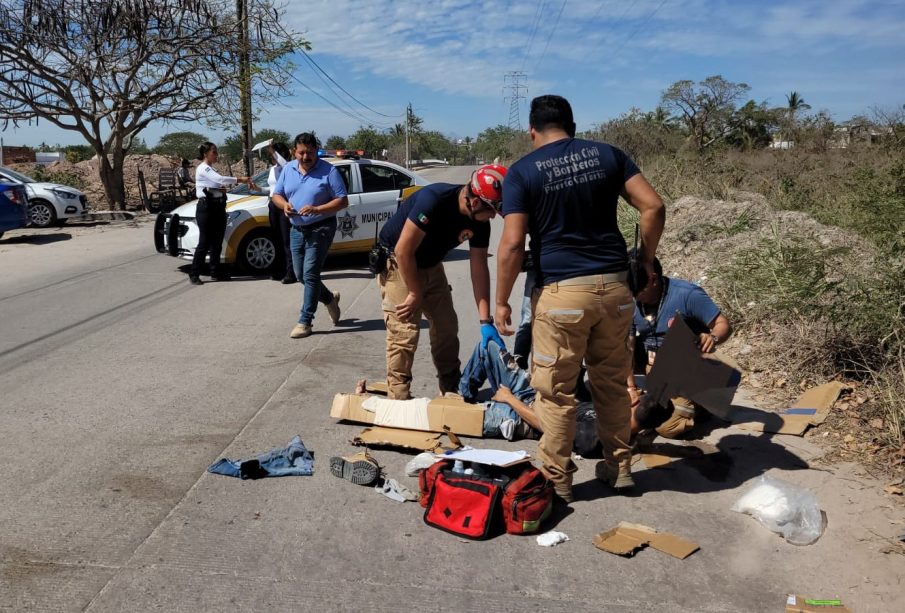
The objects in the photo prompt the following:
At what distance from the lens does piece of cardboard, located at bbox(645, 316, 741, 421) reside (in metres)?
4.25

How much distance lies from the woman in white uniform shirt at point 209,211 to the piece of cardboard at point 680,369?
754cm

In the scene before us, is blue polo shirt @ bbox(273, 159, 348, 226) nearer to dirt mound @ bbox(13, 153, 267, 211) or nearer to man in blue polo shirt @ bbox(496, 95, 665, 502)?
man in blue polo shirt @ bbox(496, 95, 665, 502)

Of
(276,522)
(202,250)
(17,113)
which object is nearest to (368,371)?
(276,522)

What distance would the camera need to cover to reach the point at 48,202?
688 inches

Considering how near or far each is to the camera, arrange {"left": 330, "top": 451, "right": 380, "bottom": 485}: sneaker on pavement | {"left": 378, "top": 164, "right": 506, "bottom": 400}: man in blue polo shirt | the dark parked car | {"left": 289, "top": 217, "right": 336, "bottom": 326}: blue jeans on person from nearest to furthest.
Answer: {"left": 330, "top": 451, "right": 380, "bottom": 485}: sneaker on pavement < {"left": 378, "top": 164, "right": 506, "bottom": 400}: man in blue polo shirt < {"left": 289, "top": 217, "right": 336, "bottom": 326}: blue jeans on person < the dark parked car

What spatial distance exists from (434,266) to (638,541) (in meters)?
2.34

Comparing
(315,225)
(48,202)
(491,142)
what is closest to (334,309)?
(315,225)

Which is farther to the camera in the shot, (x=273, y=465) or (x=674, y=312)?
(x=674, y=312)

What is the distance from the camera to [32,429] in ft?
16.5


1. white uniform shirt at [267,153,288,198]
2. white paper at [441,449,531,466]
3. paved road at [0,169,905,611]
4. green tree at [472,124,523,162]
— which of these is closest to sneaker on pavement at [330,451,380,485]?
paved road at [0,169,905,611]

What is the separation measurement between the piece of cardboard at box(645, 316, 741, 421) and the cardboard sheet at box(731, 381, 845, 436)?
2.29ft

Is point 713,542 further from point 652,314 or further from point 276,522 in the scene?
point 276,522

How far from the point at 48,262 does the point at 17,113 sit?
10255mm

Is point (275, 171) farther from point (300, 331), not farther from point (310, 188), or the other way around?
point (300, 331)
